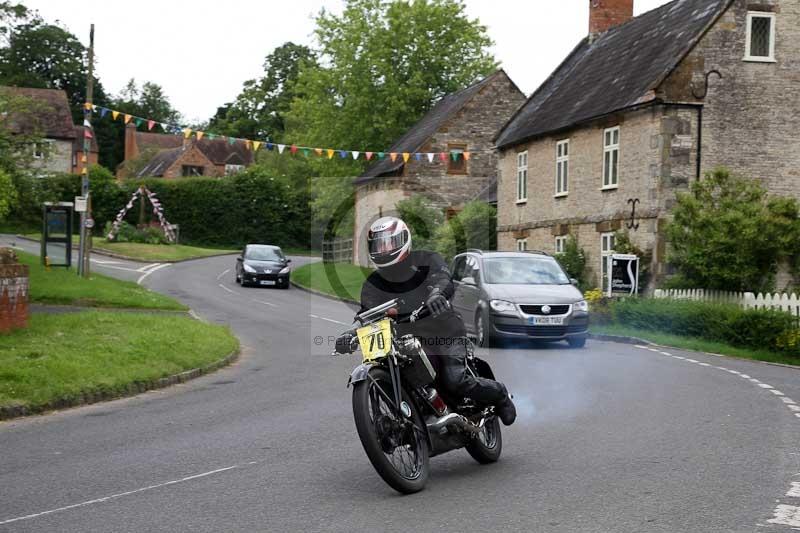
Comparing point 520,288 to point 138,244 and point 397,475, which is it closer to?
point 397,475

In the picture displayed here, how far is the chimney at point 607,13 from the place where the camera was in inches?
1585

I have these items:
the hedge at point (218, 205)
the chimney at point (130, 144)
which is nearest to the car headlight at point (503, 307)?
the hedge at point (218, 205)

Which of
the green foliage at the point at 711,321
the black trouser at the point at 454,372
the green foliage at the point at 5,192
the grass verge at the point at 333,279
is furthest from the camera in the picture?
the grass verge at the point at 333,279

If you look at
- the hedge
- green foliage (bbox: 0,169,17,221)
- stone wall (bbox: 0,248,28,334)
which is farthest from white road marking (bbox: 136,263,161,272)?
stone wall (bbox: 0,248,28,334)

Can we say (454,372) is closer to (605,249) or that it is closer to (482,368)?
(482,368)

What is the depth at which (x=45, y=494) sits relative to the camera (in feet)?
23.8

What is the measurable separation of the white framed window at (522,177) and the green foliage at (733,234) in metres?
12.9

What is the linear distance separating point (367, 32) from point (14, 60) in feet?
150

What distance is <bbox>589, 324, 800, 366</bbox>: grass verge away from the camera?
19.5m

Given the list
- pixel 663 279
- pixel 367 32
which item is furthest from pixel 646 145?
pixel 367 32

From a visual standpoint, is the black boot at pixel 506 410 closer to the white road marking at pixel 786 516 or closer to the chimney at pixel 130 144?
the white road marking at pixel 786 516

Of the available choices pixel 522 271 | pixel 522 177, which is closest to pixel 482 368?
pixel 522 271

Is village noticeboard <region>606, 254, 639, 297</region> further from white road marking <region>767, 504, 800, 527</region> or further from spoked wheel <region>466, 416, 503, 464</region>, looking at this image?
white road marking <region>767, 504, 800, 527</region>

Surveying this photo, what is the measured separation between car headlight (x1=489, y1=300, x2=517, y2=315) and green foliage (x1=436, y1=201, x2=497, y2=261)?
21559 mm
